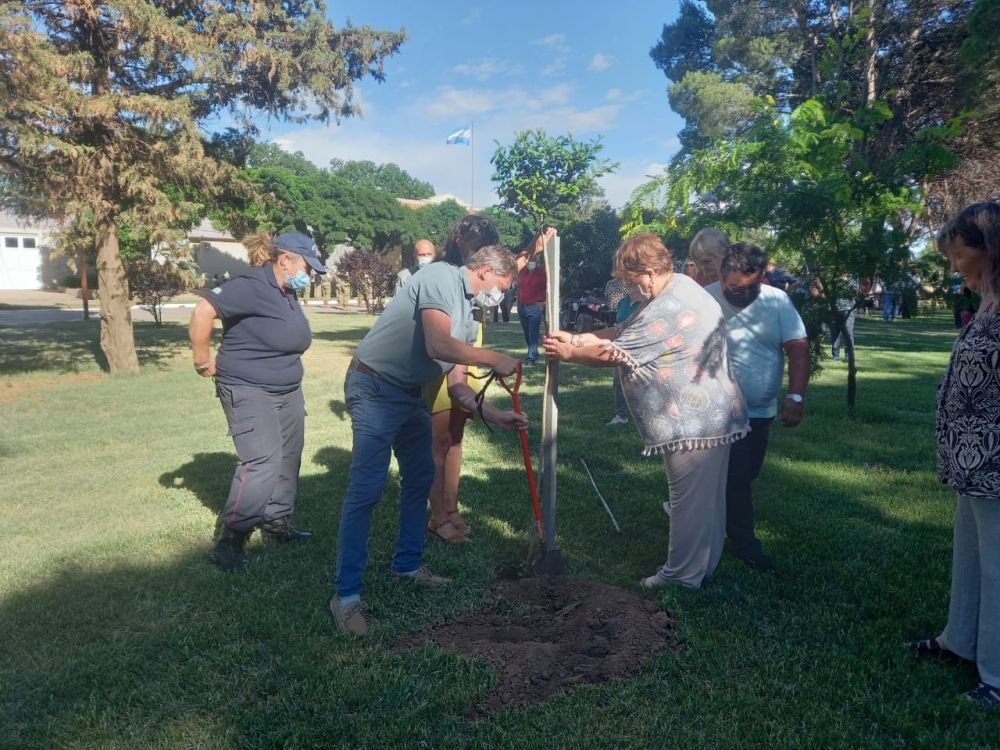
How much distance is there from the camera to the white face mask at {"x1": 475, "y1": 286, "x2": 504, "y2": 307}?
146 inches

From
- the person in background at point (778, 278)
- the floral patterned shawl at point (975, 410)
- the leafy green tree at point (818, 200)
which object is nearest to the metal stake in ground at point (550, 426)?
the floral patterned shawl at point (975, 410)

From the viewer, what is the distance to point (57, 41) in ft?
36.4

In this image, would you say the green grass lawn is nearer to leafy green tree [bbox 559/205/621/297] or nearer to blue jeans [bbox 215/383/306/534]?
blue jeans [bbox 215/383/306/534]

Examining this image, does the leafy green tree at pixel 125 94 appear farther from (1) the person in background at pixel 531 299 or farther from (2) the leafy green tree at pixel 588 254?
(2) the leafy green tree at pixel 588 254

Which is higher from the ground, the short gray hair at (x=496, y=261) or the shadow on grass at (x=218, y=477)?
the short gray hair at (x=496, y=261)

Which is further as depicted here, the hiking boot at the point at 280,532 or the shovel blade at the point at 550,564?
the hiking boot at the point at 280,532

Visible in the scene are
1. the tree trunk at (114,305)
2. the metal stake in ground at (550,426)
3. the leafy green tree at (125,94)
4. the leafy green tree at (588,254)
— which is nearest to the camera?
the metal stake in ground at (550,426)

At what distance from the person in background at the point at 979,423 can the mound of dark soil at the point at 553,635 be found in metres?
1.27

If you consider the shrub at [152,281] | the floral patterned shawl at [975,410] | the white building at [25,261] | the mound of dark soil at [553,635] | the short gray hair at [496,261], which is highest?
the white building at [25,261]

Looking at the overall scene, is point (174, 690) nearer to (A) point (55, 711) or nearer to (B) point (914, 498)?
(A) point (55, 711)

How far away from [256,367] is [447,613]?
183 centimetres

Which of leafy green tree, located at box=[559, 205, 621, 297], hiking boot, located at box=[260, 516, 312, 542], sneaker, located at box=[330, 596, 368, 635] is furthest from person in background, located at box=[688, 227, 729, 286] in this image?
leafy green tree, located at box=[559, 205, 621, 297]

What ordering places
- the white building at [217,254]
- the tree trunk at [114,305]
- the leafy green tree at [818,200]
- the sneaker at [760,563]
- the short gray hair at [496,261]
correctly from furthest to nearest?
the white building at [217,254] < the tree trunk at [114,305] < the leafy green tree at [818,200] < the sneaker at [760,563] < the short gray hair at [496,261]

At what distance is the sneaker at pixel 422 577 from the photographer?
4000 mm
